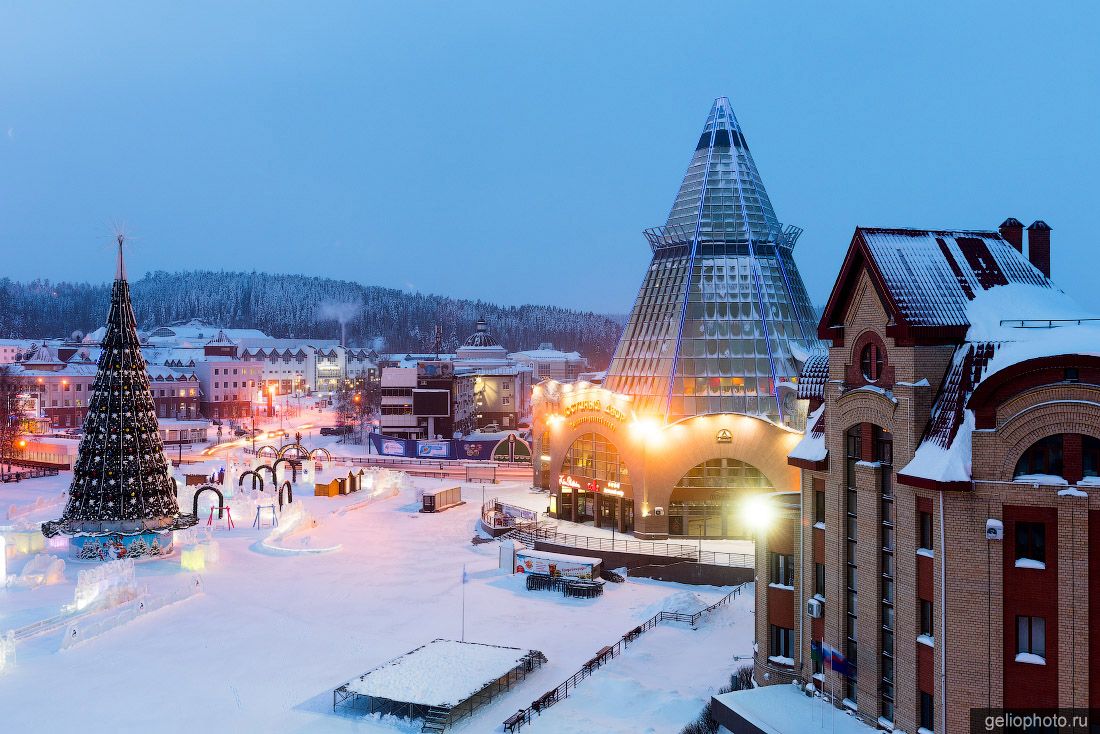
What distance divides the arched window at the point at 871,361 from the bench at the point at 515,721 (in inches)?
549

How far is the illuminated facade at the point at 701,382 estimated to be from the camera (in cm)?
5044

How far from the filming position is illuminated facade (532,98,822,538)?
50.4m

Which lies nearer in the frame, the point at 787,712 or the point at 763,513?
the point at 787,712

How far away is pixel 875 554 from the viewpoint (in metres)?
23.3

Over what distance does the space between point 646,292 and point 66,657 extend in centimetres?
3893

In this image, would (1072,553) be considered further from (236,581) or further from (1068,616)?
(236,581)

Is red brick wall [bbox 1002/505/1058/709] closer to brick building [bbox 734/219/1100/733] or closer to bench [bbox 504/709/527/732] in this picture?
brick building [bbox 734/219/1100/733]

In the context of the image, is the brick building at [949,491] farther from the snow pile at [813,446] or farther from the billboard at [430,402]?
the billboard at [430,402]

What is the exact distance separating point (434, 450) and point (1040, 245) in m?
65.9

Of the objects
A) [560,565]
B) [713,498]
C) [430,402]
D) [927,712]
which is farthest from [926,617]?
[430,402]

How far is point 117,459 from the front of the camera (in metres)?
44.9

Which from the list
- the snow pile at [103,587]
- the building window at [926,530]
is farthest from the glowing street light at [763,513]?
the snow pile at [103,587]

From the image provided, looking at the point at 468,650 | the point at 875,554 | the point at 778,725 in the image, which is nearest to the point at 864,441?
the point at 875,554

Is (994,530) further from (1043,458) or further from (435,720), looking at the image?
(435,720)
